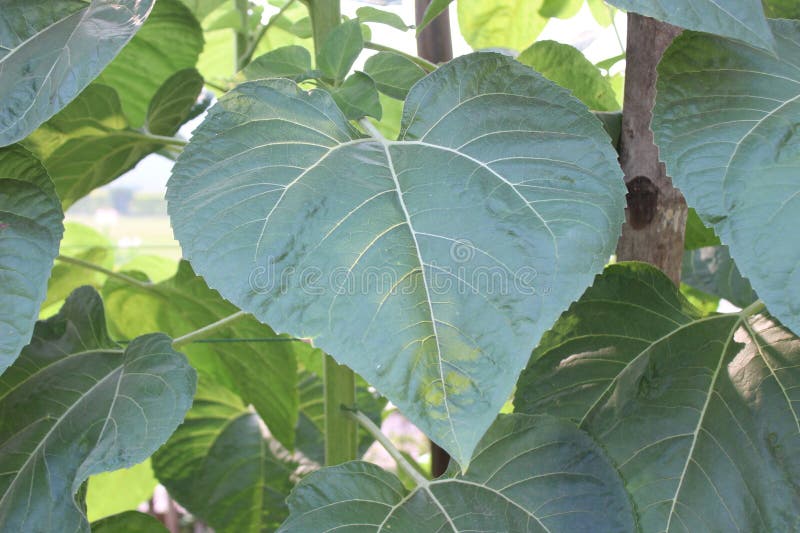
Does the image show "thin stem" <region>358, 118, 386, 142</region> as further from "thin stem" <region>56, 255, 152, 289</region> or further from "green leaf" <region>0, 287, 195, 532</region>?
"thin stem" <region>56, 255, 152, 289</region>

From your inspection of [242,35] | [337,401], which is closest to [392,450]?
[337,401]

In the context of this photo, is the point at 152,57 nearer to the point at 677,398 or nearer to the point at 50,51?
the point at 50,51

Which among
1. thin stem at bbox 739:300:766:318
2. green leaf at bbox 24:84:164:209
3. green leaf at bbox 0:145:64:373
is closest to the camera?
green leaf at bbox 0:145:64:373

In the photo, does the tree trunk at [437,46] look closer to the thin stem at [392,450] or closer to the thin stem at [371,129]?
the thin stem at [392,450]

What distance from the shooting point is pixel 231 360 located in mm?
927

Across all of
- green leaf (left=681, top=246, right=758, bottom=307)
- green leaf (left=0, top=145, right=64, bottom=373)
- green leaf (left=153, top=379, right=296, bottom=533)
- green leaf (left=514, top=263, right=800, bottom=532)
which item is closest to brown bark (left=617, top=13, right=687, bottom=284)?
green leaf (left=514, top=263, right=800, bottom=532)

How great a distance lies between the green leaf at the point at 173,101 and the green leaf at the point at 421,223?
0.95 feet

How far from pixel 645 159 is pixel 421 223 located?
0.29 metres

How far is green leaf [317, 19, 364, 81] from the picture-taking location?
1.96 feet

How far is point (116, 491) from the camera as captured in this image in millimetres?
1161

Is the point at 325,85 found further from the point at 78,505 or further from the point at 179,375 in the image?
the point at 78,505

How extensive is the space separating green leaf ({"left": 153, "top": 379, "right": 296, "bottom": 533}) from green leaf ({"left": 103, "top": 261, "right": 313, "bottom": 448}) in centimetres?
15

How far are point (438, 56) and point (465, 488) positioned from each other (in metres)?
0.49

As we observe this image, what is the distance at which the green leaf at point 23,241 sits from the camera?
52 cm
